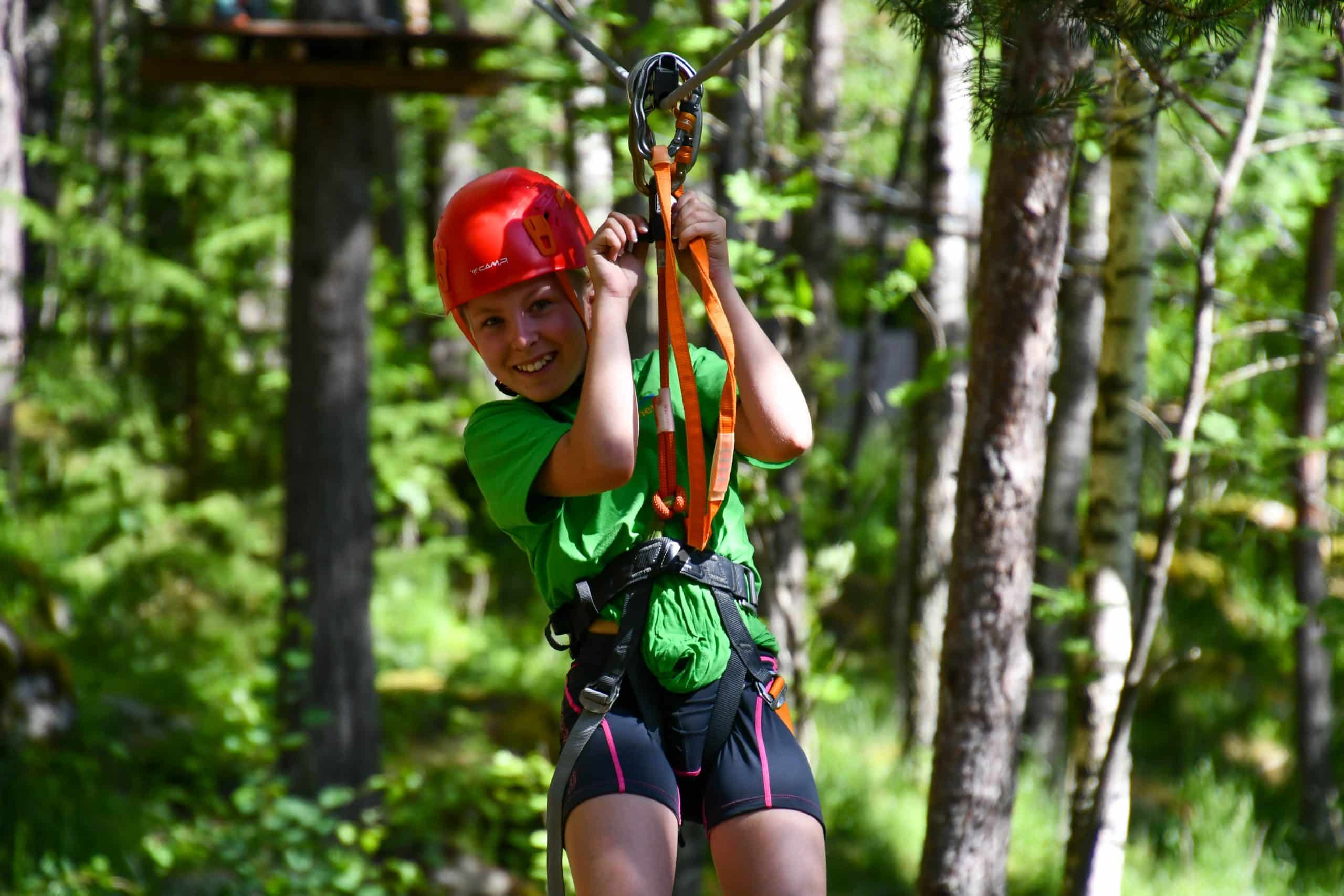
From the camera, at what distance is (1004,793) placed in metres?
3.01

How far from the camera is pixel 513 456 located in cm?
199

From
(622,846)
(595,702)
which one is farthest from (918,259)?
(622,846)

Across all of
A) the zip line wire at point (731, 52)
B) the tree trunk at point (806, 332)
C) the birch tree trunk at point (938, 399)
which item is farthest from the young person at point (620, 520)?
the birch tree trunk at point (938, 399)

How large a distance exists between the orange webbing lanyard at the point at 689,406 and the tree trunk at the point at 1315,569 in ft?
16.6

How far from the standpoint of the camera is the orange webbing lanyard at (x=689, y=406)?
1.95 m

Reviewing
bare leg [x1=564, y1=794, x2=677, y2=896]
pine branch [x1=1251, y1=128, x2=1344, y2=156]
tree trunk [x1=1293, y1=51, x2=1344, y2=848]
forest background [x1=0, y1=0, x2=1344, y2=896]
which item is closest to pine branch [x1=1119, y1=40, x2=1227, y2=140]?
forest background [x1=0, y1=0, x2=1344, y2=896]

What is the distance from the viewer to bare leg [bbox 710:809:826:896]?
6.13ft

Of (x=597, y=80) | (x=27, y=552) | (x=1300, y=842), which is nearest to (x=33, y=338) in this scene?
(x=27, y=552)

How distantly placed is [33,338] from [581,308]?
8675 millimetres

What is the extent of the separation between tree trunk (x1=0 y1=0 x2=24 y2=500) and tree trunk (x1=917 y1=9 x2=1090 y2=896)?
7198 millimetres

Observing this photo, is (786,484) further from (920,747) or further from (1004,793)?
(920,747)

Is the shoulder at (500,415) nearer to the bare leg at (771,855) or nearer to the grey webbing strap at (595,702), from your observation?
the grey webbing strap at (595,702)

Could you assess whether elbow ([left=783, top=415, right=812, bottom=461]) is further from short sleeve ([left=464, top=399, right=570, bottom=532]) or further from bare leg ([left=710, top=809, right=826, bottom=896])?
bare leg ([left=710, top=809, right=826, bottom=896])

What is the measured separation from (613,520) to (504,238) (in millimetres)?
538
